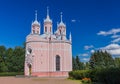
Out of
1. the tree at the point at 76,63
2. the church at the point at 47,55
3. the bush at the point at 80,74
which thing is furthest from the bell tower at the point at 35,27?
the tree at the point at 76,63

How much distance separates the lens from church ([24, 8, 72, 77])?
46.9 meters

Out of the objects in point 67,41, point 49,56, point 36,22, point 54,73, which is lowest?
point 54,73

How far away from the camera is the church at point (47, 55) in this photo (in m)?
46.9

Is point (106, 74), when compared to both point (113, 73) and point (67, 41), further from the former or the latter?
point (67, 41)

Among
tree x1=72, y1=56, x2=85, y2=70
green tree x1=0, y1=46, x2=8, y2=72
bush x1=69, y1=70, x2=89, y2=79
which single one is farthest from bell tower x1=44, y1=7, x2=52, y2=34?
tree x1=72, y1=56, x2=85, y2=70

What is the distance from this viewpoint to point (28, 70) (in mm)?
47750

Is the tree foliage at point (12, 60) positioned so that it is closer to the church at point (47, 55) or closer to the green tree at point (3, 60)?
the green tree at point (3, 60)

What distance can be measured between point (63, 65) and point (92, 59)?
6.95 m

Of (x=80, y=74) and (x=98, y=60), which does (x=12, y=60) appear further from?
(x=80, y=74)

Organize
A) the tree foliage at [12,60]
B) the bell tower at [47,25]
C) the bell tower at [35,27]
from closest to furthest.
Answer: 1. the bell tower at [35,27]
2. the bell tower at [47,25]
3. the tree foliage at [12,60]

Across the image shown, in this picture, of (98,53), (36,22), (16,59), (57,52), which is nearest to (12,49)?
(16,59)

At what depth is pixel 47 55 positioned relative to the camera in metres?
48.1

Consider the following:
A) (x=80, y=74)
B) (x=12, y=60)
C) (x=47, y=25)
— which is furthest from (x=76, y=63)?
(x=80, y=74)

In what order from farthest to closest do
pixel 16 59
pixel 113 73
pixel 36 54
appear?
pixel 16 59 < pixel 36 54 < pixel 113 73
